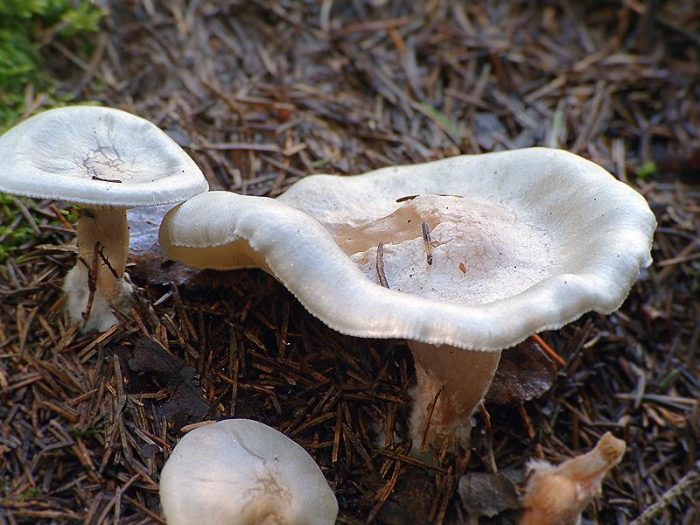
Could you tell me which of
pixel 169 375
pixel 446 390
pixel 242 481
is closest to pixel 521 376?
pixel 446 390

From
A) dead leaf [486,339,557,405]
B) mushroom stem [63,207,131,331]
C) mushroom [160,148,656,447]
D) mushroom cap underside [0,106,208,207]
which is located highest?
mushroom cap underside [0,106,208,207]

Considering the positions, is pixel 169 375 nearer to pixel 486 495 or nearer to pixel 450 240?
pixel 450 240

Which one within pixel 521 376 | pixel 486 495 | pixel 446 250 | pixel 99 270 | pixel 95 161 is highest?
pixel 95 161

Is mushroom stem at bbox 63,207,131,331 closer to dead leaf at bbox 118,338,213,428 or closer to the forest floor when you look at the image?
the forest floor

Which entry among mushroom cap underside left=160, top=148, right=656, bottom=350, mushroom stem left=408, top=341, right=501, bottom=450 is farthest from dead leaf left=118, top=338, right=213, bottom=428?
mushroom stem left=408, top=341, right=501, bottom=450

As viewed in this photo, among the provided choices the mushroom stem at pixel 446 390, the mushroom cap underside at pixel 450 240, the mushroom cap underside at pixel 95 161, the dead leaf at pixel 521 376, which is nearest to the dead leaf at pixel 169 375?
the mushroom cap underside at pixel 450 240

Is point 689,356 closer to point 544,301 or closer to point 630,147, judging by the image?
point 630,147
